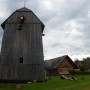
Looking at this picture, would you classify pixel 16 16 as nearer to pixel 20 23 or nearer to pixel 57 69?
pixel 20 23

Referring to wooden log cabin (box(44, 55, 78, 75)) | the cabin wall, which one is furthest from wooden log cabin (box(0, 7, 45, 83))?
the cabin wall

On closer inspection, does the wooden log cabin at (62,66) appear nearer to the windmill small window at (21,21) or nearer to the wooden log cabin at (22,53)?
the wooden log cabin at (22,53)

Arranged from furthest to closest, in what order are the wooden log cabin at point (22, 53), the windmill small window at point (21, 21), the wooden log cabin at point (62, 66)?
1. the wooden log cabin at point (62, 66)
2. the windmill small window at point (21, 21)
3. the wooden log cabin at point (22, 53)

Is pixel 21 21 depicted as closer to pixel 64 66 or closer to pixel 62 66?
pixel 62 66

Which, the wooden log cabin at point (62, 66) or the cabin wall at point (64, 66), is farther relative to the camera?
the cabin wall at point (64, 66)

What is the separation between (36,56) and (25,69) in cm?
258

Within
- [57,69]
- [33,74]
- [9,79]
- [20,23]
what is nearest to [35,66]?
[33,74]

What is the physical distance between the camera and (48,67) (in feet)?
211

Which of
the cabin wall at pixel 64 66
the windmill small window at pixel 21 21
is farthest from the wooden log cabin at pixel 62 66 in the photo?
the windmill small window at pixel 21 21

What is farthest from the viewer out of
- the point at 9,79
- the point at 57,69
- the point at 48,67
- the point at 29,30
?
the point at 48,67

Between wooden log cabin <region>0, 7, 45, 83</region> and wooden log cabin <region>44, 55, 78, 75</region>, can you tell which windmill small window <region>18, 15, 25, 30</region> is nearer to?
wooden log cabin <region>0, 7, 45, 83</region>

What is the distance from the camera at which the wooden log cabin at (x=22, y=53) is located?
1372 inches

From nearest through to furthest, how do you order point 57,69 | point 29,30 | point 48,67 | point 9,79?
point 9,79 → point 29,30 → point 57,69 → point 48,67

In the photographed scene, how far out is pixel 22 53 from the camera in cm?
3522
